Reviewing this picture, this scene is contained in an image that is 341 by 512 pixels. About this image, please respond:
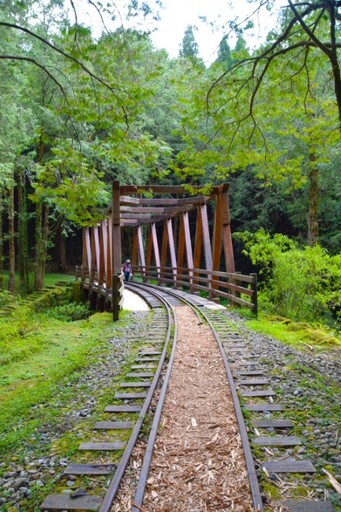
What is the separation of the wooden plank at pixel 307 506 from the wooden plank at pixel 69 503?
1282 millimetres

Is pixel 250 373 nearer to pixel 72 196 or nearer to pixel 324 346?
pixel 324 346

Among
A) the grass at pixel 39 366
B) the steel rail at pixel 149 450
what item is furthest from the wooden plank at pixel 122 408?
the grass at pixel 39 366

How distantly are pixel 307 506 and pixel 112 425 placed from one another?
6.49 ft

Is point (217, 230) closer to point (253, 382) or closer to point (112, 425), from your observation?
point (253, 382)

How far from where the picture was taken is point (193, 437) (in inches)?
146

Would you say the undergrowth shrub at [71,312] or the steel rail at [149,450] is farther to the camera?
the undergrowth shrub at [71,312]

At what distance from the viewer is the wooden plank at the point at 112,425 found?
12.8 feet

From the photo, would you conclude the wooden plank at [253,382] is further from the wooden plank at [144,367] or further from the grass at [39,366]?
the grass at [39,366]

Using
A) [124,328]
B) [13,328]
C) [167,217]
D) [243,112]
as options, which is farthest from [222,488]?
[167,217]

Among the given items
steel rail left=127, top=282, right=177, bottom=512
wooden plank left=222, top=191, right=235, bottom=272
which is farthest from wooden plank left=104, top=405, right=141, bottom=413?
wooden plank left=222, top=191, right=235, bottom=272

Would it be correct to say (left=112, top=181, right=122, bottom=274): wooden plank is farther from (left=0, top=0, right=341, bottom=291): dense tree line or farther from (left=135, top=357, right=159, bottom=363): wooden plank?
(left=135, top=357, right=159, bottom=363): wooden plank

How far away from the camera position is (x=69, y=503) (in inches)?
107

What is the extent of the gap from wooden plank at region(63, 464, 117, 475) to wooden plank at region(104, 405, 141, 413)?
42.8 inches

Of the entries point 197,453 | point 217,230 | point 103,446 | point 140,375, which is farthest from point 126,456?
point 217,230
